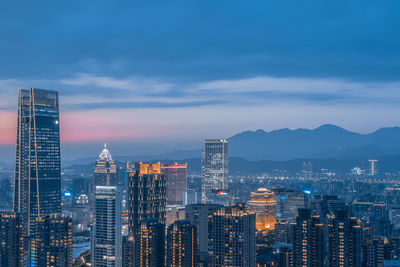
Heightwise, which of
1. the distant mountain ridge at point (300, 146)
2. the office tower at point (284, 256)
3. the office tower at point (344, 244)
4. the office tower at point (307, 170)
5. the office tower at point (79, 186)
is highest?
the distant mountain ridge at point (300, 146)

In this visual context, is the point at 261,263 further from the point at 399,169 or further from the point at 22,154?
the point at 399,169

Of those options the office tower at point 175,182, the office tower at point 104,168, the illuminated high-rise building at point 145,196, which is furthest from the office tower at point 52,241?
the office tower at point 175,182

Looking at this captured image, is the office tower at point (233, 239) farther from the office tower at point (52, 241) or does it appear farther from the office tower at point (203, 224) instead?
the office tower at point (52, 241)

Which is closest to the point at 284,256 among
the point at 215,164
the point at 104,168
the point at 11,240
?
the point at 11,240

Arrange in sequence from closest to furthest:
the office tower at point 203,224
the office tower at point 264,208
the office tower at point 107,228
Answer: the office tower at point 203,224 < the office tower at point 107,228 < the office tower at point 264,208

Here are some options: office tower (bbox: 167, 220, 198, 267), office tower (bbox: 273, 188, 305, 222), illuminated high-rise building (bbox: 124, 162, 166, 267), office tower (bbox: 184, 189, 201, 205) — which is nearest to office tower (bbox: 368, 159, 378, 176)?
office tower (bbox: 184, 189, 201, 205)

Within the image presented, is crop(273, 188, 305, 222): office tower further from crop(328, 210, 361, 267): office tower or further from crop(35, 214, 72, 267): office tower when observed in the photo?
crop(35, 214, 72, 267): office tower

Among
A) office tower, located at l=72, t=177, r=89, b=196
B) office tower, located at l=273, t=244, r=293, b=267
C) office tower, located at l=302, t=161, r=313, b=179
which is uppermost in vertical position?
office tower, located at l=302, t=161, r=313, b=179
